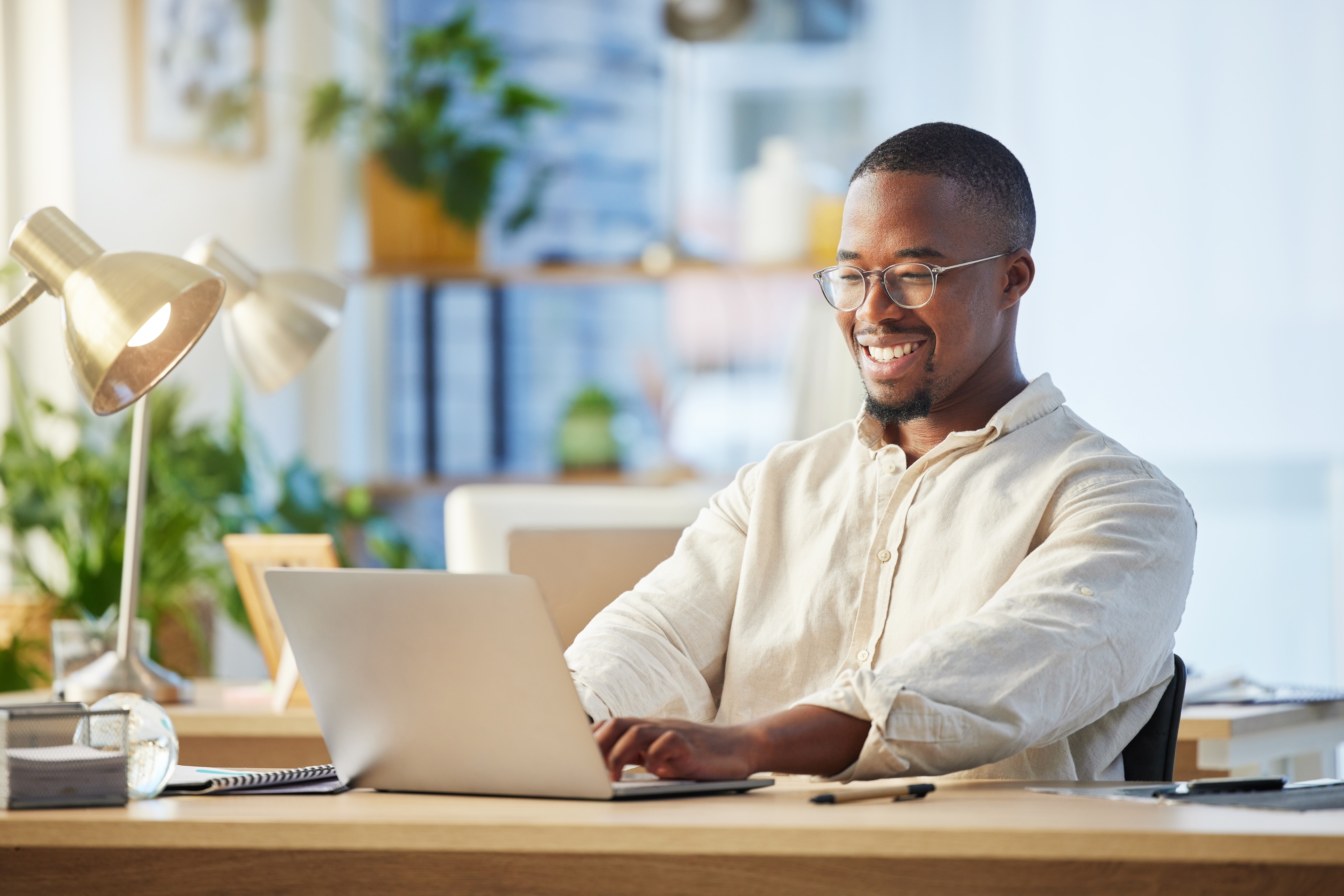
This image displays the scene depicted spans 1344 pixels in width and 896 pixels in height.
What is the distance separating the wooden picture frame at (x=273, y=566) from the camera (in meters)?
2.27

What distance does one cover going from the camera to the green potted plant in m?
4.34

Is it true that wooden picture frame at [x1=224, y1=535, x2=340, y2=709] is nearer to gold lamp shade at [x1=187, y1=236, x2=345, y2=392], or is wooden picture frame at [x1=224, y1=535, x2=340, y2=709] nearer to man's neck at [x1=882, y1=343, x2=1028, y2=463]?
gold lamp shade at [x1=187, y1=236, x2=345, y2=392]

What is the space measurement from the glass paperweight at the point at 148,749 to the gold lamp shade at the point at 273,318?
1107 millimetres

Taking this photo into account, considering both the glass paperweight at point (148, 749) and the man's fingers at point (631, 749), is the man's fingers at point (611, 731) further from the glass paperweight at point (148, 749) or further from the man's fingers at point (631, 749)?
the glass paperweight at point (148, 749)

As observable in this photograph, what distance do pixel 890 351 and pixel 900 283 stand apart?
0.27 ft

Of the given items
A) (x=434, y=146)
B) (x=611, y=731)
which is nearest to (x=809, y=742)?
(x=611, y=731)

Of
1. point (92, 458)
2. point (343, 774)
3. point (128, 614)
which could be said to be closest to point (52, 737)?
point (343, 774)

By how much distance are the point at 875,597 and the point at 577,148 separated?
3283 millimetres

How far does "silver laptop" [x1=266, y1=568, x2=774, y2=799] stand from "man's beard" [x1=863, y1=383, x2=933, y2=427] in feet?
1.74

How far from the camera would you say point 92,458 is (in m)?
3.61

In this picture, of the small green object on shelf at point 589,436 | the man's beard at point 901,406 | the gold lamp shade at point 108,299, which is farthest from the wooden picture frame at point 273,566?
the small green object on shelf at point 589,436

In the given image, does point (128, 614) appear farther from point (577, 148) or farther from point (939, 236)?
point (577, 148)

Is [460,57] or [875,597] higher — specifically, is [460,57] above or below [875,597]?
above

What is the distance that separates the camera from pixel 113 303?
4.64ft
